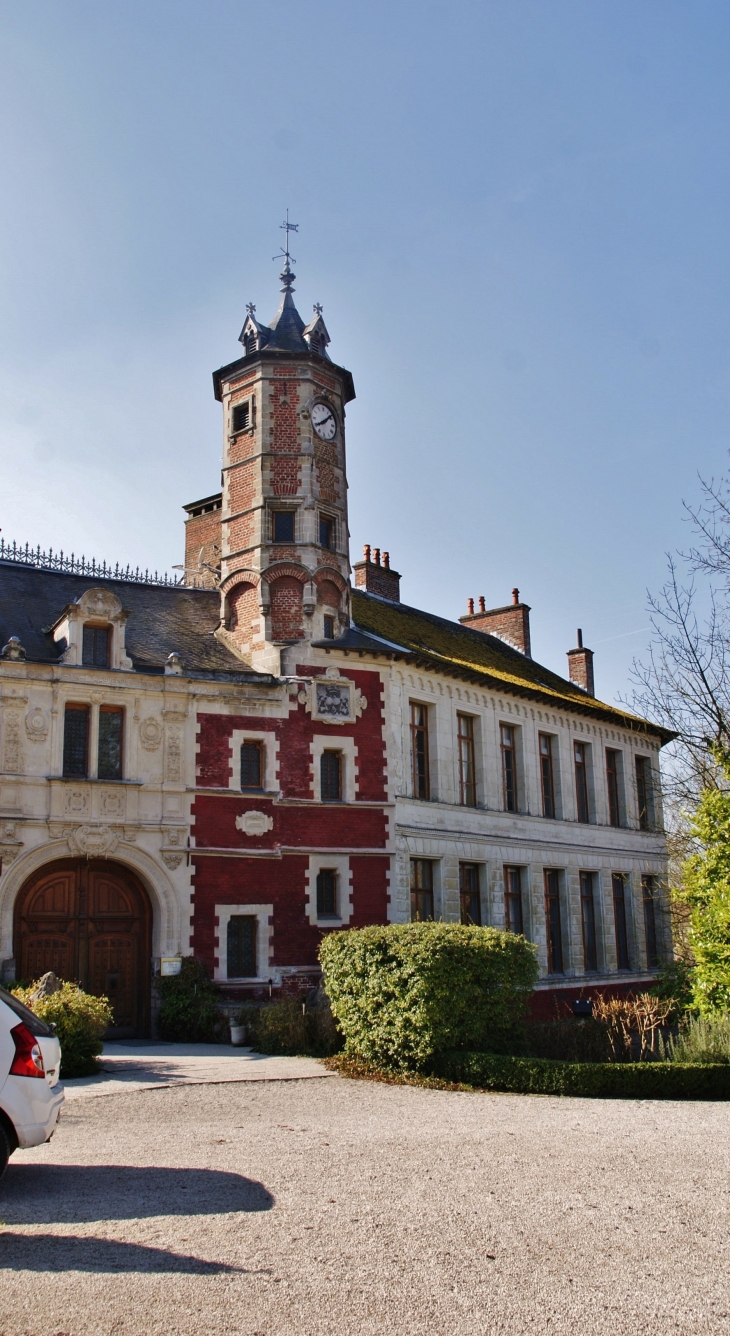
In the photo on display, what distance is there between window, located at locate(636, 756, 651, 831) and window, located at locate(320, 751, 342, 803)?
13433mm

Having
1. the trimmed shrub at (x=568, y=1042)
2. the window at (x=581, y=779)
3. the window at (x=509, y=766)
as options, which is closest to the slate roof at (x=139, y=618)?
the window at (x=509, y=766)

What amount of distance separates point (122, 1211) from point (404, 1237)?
1.75m

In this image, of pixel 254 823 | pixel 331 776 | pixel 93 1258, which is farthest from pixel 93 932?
pixel 93 1258

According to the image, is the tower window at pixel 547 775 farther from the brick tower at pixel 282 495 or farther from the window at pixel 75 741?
the window at pixel 75 741

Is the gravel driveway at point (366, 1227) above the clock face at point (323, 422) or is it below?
below

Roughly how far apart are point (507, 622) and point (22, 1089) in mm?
28753

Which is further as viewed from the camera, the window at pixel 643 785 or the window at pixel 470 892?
the window at pixel 643 785

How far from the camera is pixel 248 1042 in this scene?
1689 centimetres

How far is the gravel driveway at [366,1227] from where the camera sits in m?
5.14

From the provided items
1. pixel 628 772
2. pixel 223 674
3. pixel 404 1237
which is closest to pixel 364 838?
pixel 223 674

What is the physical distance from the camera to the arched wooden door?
1827 centimetres

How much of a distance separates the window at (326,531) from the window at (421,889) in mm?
6903

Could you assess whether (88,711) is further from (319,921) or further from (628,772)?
(628,772)

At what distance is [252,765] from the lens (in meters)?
20.6
